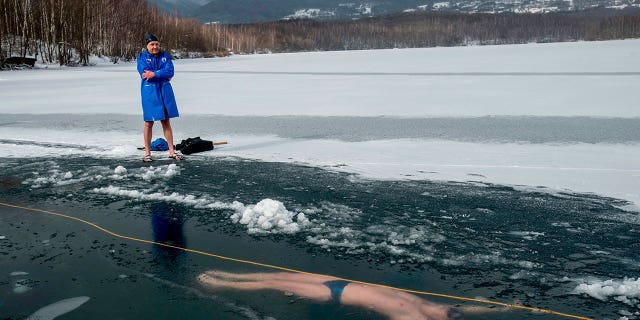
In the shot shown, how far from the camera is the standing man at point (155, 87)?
7.89m

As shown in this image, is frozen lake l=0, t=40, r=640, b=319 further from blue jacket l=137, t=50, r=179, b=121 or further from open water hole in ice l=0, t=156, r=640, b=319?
blue jacket l=137, t=50, r=179, b=121

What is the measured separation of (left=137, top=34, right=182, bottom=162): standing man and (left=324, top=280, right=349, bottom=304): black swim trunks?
501 cm

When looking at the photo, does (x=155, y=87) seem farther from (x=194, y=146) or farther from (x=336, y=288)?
(x=336, y=288)

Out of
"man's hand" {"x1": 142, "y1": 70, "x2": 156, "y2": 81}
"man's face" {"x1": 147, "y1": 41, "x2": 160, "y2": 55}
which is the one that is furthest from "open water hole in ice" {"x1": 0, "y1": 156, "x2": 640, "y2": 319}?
"man's face" {"x1": 147, "y1": 41, "x2": 160, "y2": 55}

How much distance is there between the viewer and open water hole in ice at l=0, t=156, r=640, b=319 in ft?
11.4

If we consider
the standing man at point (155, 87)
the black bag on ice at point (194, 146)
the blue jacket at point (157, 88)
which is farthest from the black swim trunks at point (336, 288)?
the black bag on ice at point (194, 146)

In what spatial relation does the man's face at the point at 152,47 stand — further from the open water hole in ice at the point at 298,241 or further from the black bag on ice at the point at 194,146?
the open water hole in ice at the point at 298,241

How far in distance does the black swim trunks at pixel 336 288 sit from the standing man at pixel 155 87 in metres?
5.01

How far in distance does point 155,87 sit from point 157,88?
3cm

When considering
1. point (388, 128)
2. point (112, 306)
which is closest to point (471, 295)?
point (112, 306)

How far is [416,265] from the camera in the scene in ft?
13.2

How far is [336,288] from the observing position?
364cm

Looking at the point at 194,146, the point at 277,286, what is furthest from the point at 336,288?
the point at 194,146

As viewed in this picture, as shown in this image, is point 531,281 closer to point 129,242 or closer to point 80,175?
point 129,242
